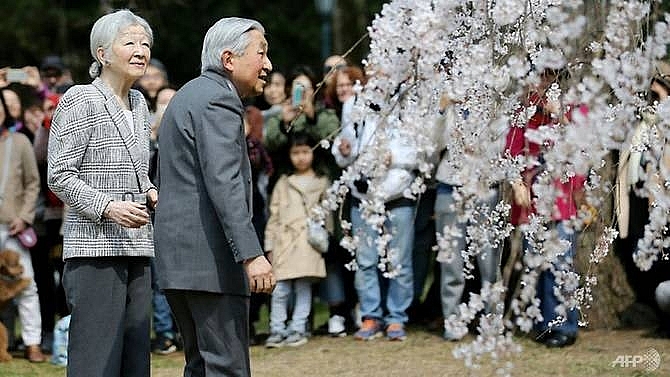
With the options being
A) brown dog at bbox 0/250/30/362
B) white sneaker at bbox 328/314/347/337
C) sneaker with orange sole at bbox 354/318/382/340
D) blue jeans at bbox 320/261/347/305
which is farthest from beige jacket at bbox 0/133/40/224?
sneaker with orange sole at bbox 354/318/382/340

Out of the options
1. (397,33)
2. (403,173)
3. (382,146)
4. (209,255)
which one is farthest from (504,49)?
(403,173)

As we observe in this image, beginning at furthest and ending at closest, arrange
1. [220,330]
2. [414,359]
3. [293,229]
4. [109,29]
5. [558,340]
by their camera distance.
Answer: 1. [293,229]
2. [558,340]
3. [414,359]
4. [109,29]
5. [220,330]

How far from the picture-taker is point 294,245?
832cm

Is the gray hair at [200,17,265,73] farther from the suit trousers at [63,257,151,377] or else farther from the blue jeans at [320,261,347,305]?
the blue jeans at [320,261,347,305]

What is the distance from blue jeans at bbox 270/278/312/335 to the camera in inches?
327

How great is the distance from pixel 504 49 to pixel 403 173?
2817 millimetres

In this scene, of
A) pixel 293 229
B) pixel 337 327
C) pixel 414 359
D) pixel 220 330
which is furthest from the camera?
pixel 337 327

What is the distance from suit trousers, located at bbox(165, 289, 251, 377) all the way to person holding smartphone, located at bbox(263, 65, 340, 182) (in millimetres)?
3508

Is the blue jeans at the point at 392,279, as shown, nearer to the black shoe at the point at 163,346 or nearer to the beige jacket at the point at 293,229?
the beige jacket at the point at 293,229

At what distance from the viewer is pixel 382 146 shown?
613 centimetres

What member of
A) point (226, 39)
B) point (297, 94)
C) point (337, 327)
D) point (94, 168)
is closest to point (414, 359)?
point (337, 327)

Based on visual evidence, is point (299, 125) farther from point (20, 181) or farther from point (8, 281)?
point (8, 281)

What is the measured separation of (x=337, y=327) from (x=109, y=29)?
3.86 meters

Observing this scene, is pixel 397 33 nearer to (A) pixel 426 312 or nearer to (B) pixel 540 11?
(B) pixel 540 11
